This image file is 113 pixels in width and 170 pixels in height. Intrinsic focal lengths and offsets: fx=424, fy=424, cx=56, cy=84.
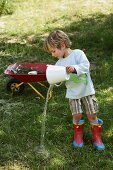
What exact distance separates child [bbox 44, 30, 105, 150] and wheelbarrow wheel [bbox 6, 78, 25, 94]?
5.40ft

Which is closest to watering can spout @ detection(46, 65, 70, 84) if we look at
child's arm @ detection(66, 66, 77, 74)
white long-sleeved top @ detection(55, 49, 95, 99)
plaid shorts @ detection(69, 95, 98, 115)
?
child's arm @ detection(66, 66, 77, 74)

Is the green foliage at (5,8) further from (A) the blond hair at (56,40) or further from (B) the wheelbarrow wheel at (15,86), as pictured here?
(A) the blond hair at (56,40)

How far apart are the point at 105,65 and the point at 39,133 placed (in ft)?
8.27

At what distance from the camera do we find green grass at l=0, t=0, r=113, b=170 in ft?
15.2

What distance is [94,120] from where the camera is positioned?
472 cm

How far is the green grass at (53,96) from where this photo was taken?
4.64 m

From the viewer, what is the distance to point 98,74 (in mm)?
6949

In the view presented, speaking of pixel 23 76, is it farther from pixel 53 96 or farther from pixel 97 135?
pixel 97 135

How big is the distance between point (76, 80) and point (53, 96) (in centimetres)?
182

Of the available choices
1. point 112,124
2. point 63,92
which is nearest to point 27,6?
point 63,92

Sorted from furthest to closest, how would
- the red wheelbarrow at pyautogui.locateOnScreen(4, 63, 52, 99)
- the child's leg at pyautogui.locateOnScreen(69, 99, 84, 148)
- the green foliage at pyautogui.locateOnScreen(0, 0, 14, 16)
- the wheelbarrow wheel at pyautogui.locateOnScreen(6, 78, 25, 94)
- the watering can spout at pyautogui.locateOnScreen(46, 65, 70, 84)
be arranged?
1. the green foliage at pyautogui.locateOnScreen(0, 0, 14, 16)
2. the wheelbarrow wheel at pyautogui.locateOnScreen(6, 78, 25, 94)
3. the red wheelbarrow at pyautogui.locateOnScreen(4, 63, 52, 99)
4. the child's leg at pyautogui.locateOnScreen(69, 99, 84, 148)
5. the watering can spout at pyautogui.locateOnScreen(46, 65, 70, 84)

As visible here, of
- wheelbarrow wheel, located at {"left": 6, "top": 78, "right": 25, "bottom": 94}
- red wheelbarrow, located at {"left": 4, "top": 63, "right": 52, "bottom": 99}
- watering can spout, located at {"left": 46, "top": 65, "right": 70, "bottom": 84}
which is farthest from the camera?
wheelbarrow wheel, located at {"left": 6, "top": 78, "right": 25, "bottom": 94}

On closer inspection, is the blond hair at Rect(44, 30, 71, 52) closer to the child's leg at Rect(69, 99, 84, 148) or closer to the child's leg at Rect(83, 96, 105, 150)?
the child's leg at Rect(83, 96, 105, 150)

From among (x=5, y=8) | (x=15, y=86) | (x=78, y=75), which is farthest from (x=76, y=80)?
(x=5, y=8)
